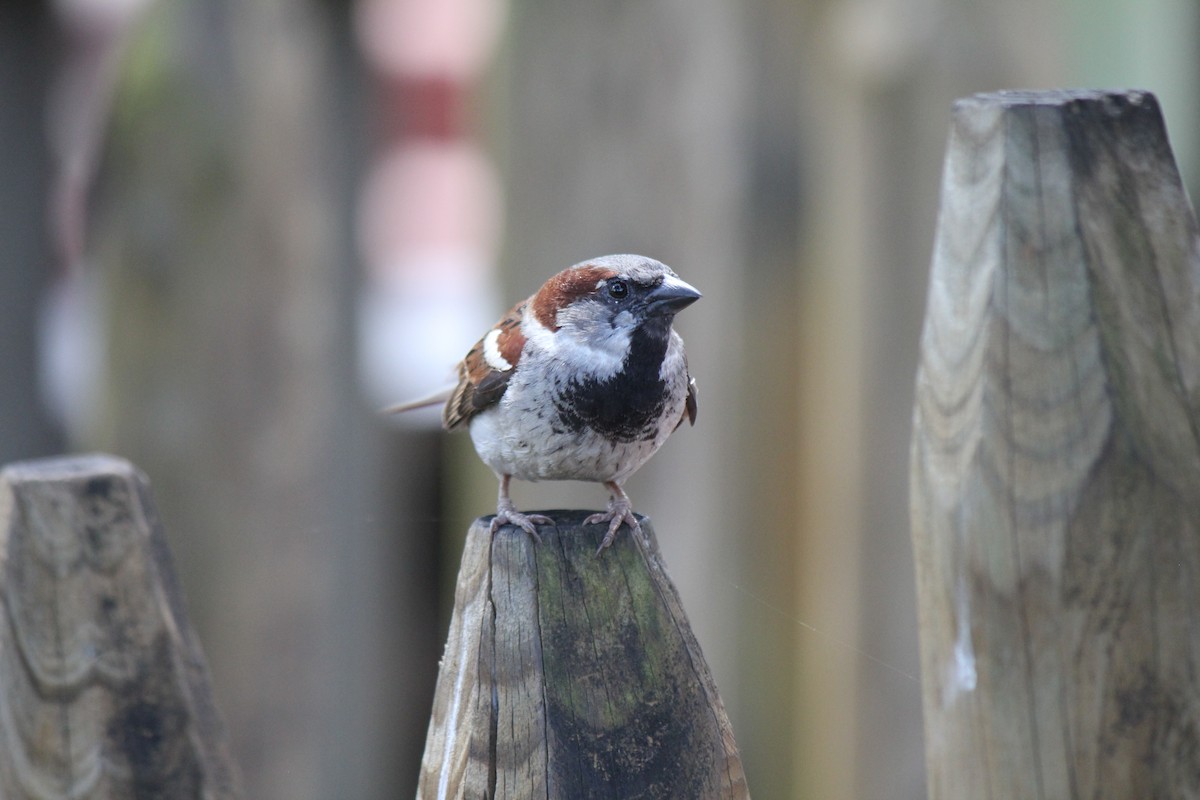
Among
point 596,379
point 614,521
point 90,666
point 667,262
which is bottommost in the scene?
point 90,666

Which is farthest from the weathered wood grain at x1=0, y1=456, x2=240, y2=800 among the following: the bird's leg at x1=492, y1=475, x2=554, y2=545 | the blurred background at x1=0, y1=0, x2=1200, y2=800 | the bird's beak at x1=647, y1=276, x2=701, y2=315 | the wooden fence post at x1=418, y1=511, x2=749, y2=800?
the blurred background at x1=0, y1=0, x2=1200, y2=800

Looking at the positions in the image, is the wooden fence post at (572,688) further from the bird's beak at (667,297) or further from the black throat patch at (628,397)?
the bird's beak at (667,297)

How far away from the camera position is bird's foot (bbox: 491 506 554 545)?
1922mm

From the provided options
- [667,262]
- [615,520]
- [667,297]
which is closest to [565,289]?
[667,297]

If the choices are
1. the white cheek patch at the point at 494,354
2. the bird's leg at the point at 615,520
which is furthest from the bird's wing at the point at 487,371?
the bird's leg at the point at 615,520

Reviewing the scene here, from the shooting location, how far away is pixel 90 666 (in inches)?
84.0

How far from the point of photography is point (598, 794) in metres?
1.77

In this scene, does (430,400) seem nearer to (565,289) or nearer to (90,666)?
(565,289)

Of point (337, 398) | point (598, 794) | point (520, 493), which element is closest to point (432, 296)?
point (337, 398)

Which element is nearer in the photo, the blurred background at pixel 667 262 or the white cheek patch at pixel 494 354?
the white cheek patch at pixel 494 354

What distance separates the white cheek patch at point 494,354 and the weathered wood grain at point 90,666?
762mm

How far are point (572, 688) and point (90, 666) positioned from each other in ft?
2.64

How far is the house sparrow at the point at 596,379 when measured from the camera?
2.49 metres

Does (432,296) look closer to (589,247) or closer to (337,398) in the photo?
(337,398)
